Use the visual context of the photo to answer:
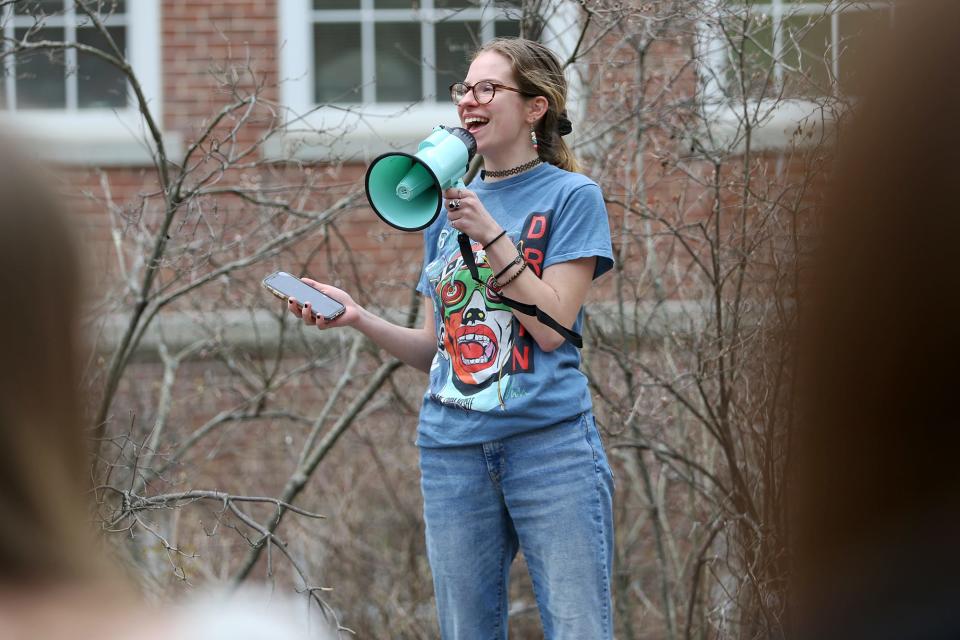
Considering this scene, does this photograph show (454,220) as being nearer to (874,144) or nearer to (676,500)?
(874,144)

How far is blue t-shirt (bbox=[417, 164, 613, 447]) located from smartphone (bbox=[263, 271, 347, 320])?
0.93ft

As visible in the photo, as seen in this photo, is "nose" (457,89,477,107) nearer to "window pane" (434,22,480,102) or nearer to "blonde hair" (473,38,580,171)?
"blonde hair" (473,38,580,171)

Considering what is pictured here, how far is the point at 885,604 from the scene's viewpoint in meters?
0.76

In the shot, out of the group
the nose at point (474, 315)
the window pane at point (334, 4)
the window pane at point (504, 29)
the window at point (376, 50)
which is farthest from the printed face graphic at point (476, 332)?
the window pane at point (334, 4)

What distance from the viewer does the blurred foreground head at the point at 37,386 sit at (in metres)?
0.84

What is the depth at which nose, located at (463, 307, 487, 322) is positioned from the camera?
285cm

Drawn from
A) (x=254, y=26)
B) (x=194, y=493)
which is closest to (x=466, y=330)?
(x=194, y=493)

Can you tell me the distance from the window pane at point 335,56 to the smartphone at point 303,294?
3785 millimetres

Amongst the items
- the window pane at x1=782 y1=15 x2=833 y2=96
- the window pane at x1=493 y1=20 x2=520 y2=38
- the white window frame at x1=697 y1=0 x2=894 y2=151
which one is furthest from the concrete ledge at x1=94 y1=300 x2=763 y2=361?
the window pane at x1=493 y1=20 x2=520 y2=38

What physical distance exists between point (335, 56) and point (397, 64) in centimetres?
38

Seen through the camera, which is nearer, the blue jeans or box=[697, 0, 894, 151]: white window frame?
the blue jeans

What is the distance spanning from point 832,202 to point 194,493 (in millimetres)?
2881

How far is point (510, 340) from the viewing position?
282cm

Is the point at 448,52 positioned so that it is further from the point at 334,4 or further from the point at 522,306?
the point at 522,306
